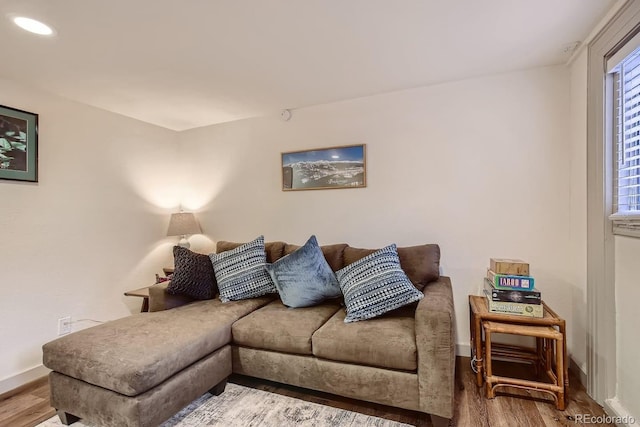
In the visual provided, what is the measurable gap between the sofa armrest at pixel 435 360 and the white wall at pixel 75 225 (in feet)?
9.35

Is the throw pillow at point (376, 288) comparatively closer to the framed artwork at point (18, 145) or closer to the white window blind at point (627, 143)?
the white window blind at point (627, 143)

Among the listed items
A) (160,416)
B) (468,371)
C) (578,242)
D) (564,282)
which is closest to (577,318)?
(564,282)

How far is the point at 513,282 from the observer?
6.36 ft

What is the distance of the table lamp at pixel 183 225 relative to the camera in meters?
3.34

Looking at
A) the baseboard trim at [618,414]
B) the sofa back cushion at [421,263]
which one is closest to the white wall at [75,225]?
the sofa back cushion at [421,263]

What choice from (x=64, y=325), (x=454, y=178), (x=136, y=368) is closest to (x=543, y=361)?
(x=454, y=178)

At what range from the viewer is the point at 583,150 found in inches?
78.8

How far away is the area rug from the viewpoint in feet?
5.62

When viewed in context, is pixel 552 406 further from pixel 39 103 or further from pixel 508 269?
pixel 39 103

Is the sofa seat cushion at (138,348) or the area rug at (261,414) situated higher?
the sofa seat cushion at (138,348)

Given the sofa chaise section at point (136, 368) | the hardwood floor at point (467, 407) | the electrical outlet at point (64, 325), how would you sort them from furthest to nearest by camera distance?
the electrical outlet at point (64, 325) < the hardwood floor at point (467, 407) < the sofa chaise section at point (136, 368)

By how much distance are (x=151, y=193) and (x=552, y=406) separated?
3.87 meters

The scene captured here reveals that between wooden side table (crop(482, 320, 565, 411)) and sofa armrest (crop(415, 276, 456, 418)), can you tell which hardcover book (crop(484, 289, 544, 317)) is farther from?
sofa armrest (crop(415, 276, 456, 418))

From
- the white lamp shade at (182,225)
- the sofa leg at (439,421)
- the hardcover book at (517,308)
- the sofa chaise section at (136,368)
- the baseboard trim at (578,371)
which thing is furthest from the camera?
the white lamp shade at (182,225)
